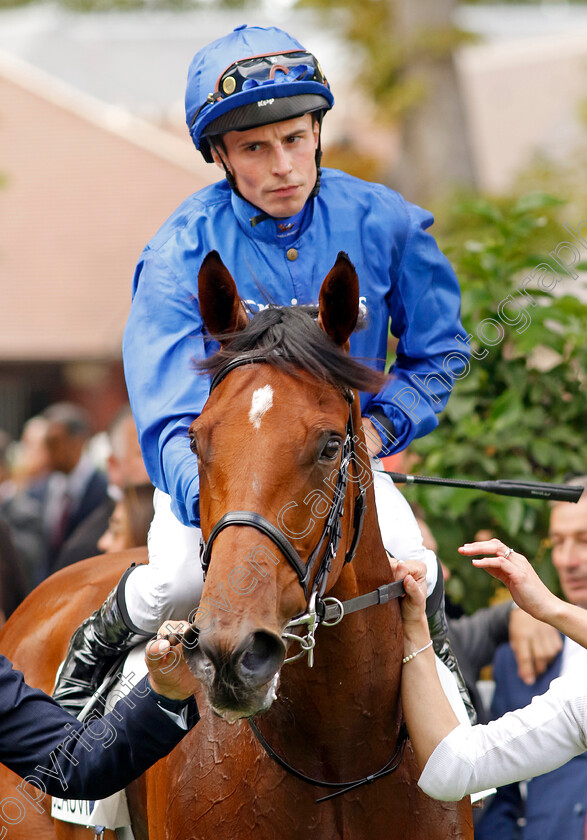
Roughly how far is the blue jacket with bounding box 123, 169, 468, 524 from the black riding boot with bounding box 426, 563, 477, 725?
1.59ft

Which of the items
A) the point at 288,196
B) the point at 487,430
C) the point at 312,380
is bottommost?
the point at 487,430

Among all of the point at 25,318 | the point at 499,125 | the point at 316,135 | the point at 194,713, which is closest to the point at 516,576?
the point at 194,713

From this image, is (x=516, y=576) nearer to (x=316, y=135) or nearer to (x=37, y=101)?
(x=316, y=135)

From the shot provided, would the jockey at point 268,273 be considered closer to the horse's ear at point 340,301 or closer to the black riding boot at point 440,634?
the black riding boot at point 440,634

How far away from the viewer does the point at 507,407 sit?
16.2ft

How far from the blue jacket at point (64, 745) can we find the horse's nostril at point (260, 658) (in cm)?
58

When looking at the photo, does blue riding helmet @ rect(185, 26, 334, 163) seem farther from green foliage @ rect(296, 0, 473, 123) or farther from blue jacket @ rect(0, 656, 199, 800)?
green foliage @ rect(296, 0, 473, 123)

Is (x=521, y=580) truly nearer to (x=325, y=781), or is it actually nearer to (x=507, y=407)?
(x=325, y=781)

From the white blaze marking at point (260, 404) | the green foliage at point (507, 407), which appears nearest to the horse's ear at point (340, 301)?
the white blaze marking at point (260, 404)

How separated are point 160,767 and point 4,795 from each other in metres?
1.29

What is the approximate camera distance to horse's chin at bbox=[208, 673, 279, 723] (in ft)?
7.17

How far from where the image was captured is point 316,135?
3305 mm

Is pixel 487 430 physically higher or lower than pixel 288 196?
lower

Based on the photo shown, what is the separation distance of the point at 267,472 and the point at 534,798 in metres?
2.54
